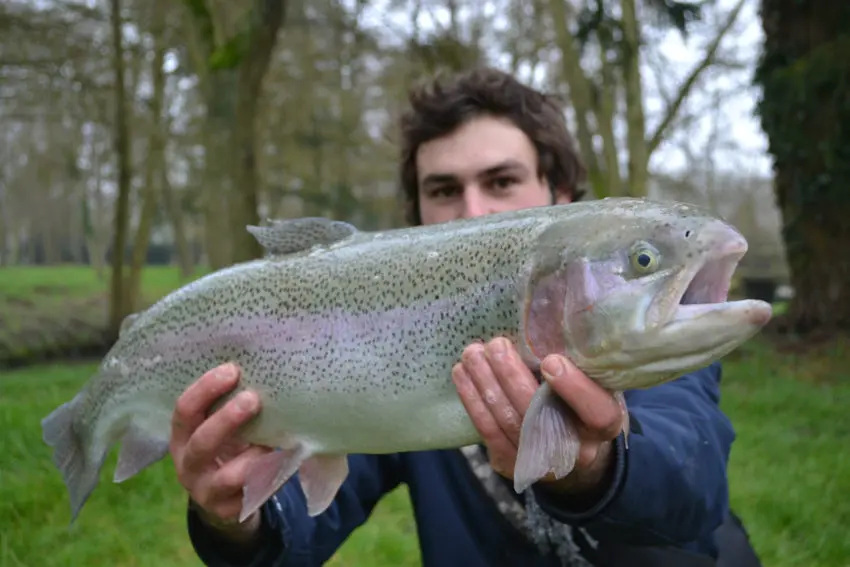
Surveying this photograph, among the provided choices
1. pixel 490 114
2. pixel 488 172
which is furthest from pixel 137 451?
pixel 490 114

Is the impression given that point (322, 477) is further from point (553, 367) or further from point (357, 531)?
point (357, 531)

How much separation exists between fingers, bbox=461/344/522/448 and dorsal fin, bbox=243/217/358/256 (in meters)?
0.60

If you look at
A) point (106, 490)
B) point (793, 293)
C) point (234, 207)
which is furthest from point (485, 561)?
point (793, 293)

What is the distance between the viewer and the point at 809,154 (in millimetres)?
9836

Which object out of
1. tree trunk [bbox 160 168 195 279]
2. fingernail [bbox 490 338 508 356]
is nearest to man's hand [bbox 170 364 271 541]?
Answer: fingernail [bbox 490 338 508 356]

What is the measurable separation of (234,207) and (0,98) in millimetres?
8672

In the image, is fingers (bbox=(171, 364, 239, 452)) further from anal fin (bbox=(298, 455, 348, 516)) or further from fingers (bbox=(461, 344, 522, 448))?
fingers (bbox=(461, 344, 522, 448))

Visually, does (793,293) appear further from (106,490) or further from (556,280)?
(556,280)

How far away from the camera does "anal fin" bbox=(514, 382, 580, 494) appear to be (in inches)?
62.9

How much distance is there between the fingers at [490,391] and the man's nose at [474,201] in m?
1.25

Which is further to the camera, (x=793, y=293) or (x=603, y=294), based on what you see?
(x=793, y=293)

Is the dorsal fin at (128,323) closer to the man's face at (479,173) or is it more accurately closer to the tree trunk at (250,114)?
the man's face at (479,173)

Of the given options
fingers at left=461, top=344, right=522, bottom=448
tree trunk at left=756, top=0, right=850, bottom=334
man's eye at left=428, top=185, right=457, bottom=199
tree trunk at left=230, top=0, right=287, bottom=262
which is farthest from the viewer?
tree trunk at left=756, top=0, right=850, bottom=334

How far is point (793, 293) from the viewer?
413 inches
